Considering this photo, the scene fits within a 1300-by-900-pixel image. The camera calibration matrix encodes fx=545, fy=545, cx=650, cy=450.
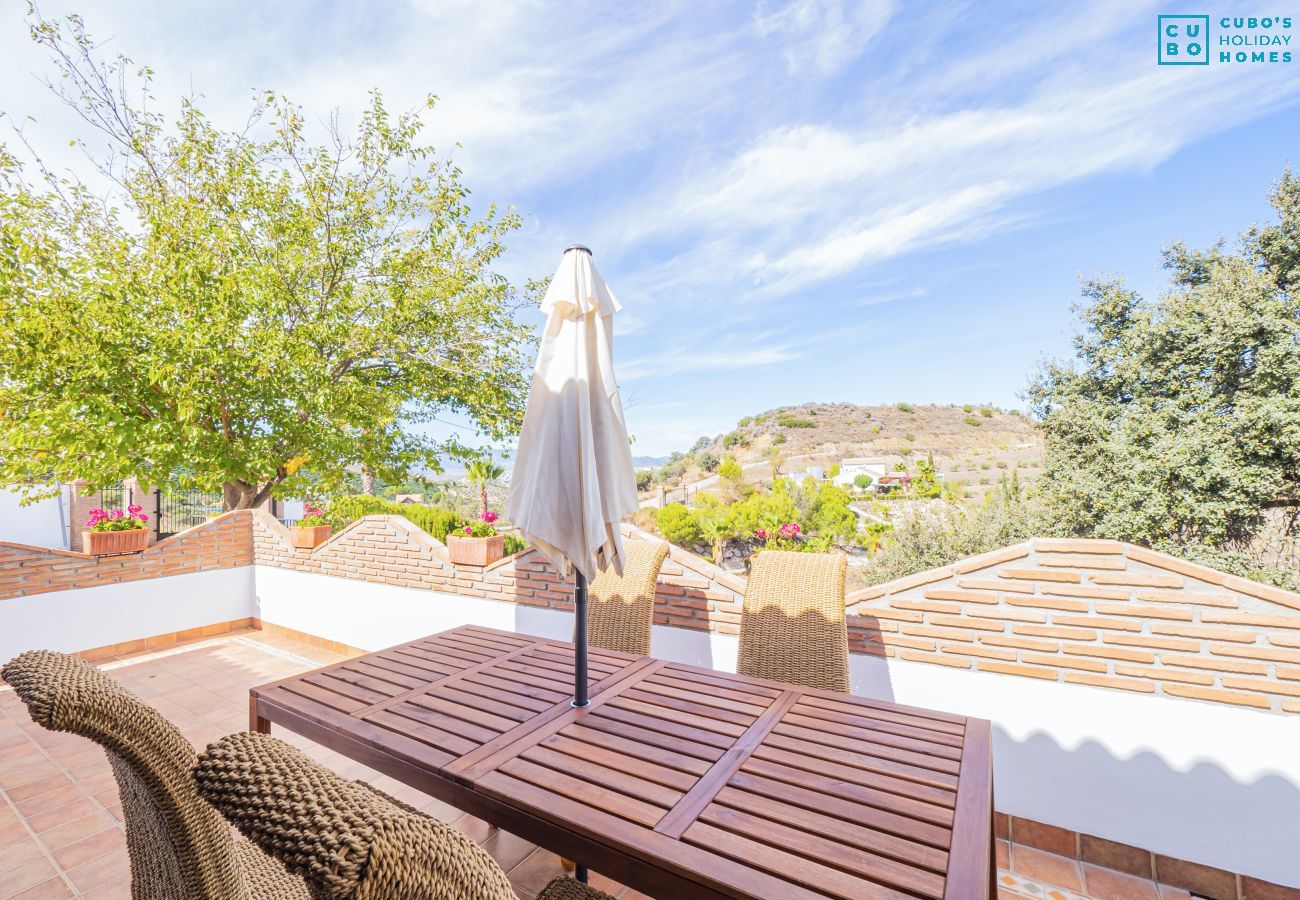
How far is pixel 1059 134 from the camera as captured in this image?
28.1ft

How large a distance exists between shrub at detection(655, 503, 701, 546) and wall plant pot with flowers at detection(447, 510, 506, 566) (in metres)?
9.86

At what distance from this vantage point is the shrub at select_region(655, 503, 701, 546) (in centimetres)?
1380

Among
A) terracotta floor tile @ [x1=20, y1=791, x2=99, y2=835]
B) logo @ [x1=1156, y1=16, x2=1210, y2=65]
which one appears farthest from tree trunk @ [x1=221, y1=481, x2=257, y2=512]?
logo @ [x1=1156, y1=16, x2=1210, y2=65]

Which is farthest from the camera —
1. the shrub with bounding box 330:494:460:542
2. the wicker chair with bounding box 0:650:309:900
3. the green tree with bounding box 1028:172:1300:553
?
the green tree with bounding box 1028:172:1300:553

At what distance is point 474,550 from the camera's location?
13.0ft

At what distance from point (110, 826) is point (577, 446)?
2855mm

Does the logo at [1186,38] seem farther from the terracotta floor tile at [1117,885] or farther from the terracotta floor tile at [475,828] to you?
the terracotta floor tile at [475,828]

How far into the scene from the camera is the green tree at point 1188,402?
8125 mm

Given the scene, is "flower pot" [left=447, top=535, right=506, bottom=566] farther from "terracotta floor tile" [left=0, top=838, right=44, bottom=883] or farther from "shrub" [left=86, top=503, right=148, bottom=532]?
"shrub" [left=86, top=503, right=148, bottom=532]

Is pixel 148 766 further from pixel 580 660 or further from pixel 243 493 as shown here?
pixel 243 493

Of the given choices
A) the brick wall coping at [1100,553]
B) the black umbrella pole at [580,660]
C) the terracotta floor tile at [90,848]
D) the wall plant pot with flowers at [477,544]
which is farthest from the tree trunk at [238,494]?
the brick wall coping at [1100,553]

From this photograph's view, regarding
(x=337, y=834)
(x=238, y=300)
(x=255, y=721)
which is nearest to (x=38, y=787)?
(x=255, y=721)

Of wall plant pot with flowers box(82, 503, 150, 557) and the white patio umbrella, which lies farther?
wall plant pot with flowers box(82, 503, 150, 557)

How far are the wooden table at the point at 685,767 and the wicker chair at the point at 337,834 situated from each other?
0.67m
